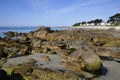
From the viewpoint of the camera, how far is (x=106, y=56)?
91.6 feet

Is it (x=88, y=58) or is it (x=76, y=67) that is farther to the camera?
(x=88, y=58)

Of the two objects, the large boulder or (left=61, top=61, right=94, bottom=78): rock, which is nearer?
(left=61, top=61, right=94, bottom=78): rock

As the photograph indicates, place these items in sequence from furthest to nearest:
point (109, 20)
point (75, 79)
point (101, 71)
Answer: point (109, 20)
point (101, 71)
point (75, 79)

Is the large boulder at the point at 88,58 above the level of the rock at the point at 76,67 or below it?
above

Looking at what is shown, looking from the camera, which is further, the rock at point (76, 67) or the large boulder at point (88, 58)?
the large boulder at point (88, 58)

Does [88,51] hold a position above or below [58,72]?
above

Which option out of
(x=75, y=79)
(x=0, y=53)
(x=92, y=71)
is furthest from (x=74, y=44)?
(x=75, y=79)

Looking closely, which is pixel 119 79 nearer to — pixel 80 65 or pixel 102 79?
pixel 102 79

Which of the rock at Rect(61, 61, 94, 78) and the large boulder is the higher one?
the large boulder

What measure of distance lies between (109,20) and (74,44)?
113 m

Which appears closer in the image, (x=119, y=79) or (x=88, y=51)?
(x=119, y=79)

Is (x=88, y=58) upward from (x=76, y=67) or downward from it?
upward

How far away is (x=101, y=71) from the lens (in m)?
19.8

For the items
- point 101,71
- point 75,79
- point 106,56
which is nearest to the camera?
point 75,79
